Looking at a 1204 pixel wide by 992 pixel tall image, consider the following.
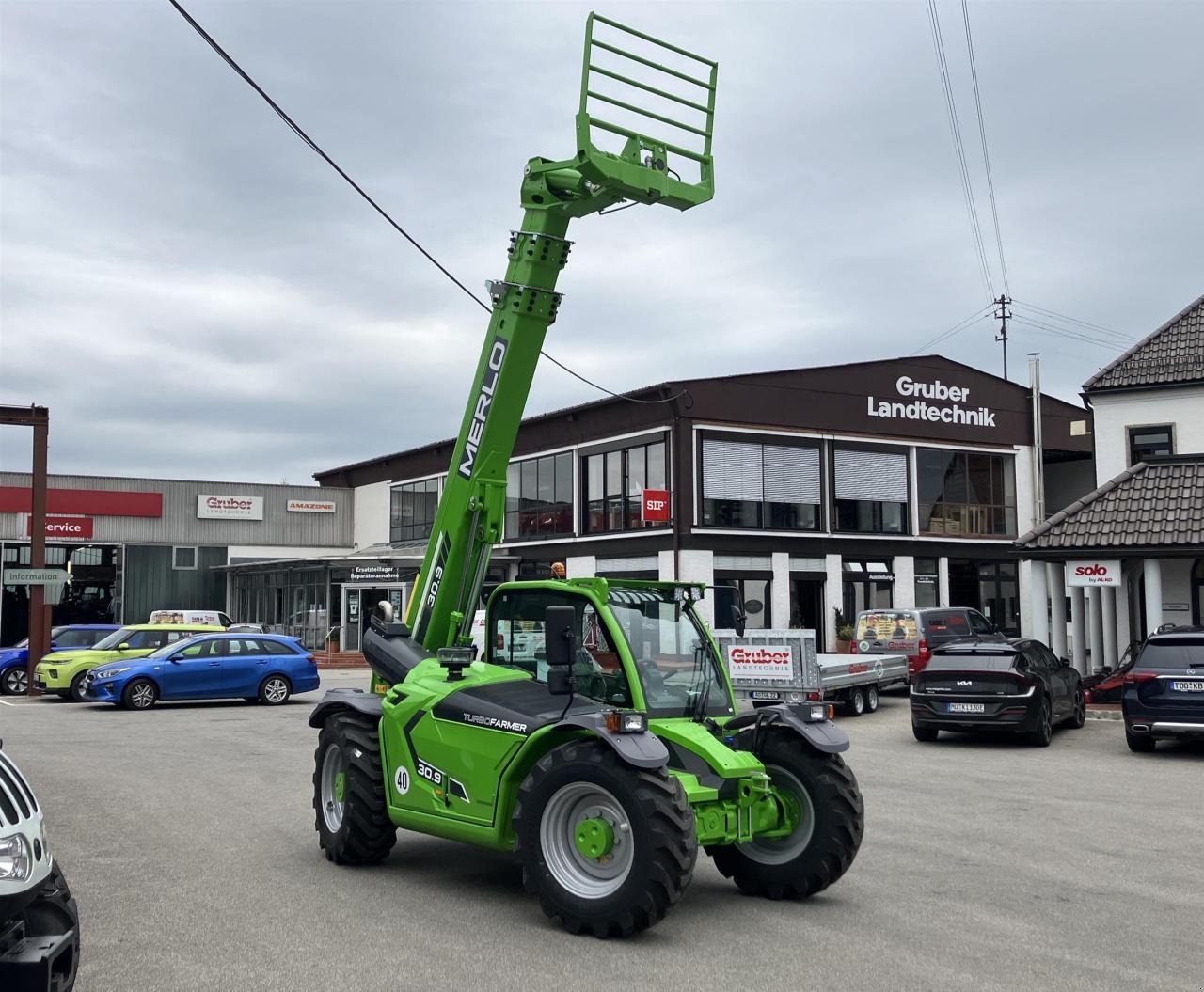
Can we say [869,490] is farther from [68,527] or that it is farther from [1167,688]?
[68,527]

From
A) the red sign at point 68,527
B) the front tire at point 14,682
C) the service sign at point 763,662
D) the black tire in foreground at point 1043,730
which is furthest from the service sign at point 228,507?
the black tire in foreground at point 1043,730

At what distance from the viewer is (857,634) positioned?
88.6 feet

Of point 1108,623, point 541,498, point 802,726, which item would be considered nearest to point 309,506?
point 541,498

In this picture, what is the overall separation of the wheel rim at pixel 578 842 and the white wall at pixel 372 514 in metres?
47.8

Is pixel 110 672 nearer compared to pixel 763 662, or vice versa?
pixel 763 662

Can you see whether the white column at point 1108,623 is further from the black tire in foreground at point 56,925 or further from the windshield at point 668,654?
the black tire in foreground at point 56,925

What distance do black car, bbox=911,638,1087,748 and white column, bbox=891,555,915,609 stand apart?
69.7 ft

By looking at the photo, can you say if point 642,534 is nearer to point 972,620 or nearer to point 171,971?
point 972,620

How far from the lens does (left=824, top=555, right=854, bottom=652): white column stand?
36938mm

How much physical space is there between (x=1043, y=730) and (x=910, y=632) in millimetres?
9649

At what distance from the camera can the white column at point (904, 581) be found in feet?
126

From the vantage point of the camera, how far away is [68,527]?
4922 cm

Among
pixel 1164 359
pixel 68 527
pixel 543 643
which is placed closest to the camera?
pixel 543 643

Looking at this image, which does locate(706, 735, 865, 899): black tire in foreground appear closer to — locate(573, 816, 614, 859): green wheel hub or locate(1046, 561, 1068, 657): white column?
locate(573, 816, 614, 859): green wheel hub
